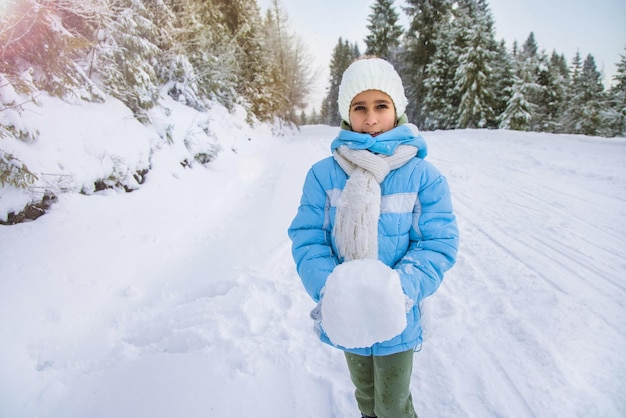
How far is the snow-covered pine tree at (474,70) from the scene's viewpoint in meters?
19.9

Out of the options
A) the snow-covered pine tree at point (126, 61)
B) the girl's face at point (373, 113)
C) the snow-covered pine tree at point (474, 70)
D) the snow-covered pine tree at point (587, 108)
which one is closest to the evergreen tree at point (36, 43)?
the snow-covered pine tree at point (126, 61)

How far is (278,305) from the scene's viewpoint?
10.2ft

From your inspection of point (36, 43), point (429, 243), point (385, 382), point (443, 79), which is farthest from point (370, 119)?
point (443, 79)

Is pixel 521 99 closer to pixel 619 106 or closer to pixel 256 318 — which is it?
pixel 619 106

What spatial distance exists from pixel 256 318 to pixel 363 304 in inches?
80.6

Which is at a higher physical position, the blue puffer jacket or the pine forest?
the pine forest

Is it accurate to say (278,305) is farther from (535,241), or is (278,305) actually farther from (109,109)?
(109,109)

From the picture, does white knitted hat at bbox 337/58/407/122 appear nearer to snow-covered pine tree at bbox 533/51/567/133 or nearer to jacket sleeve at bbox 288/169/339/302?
jacket sleeve at bbox 288/169/339/302

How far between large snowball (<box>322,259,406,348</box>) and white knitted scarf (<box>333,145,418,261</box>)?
270 mm

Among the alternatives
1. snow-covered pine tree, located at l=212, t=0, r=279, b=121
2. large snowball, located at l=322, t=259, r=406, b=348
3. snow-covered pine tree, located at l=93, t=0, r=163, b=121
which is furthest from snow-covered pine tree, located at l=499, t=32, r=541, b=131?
large snowball, located at l=322, t=259, r=406, b=348

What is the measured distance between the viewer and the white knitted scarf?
1.41 meters

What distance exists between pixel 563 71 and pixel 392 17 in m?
33.4

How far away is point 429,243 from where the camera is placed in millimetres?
1383

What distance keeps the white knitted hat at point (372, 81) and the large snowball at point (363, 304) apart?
3.05 ft
